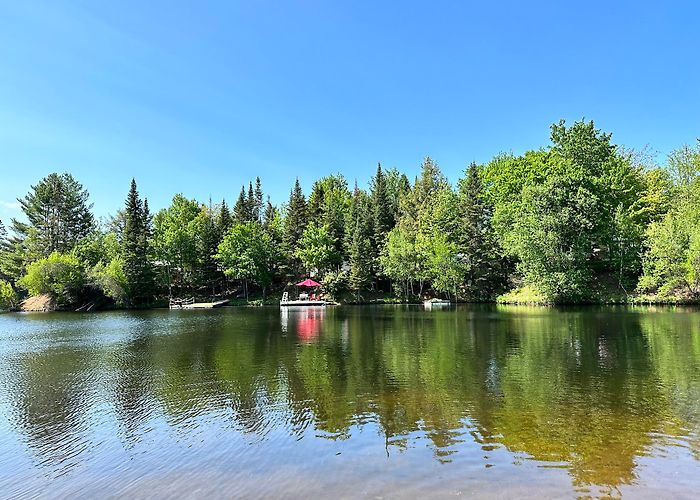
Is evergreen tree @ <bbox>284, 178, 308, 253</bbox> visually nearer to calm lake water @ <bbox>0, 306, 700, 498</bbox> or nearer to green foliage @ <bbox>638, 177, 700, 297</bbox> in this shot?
green foliage @ <bbox>638, 177, 700, 297</bbox>

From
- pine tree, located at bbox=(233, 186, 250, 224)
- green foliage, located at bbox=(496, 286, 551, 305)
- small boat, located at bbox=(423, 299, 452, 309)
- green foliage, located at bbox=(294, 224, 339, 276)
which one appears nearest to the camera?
green foliage, located at bbox=(496, 286, 551, 305)

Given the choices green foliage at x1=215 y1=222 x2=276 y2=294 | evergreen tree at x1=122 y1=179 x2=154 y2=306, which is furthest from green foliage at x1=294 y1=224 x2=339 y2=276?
evergreen tree at x1=122 y1=179 x2=154 y2=306

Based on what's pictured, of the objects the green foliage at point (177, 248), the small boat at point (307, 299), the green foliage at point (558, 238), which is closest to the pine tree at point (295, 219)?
the small boat at point (307, 299)

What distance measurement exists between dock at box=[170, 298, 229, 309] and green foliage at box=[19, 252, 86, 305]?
1070cm

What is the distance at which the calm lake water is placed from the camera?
638 cm

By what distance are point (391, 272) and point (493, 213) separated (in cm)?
1428

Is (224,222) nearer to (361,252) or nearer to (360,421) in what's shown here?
(361,252)

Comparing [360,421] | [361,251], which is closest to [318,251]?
[361,251]

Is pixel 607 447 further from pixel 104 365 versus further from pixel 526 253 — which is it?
pixel 526 253

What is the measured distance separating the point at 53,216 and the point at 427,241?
54.4 meters

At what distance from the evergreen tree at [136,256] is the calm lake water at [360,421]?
36711 mm

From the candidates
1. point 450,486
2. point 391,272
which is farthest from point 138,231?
point 450,486

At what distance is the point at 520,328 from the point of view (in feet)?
79.2

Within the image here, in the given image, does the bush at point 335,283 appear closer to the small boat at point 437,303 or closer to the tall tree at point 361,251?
the tall tree at point 361,251
